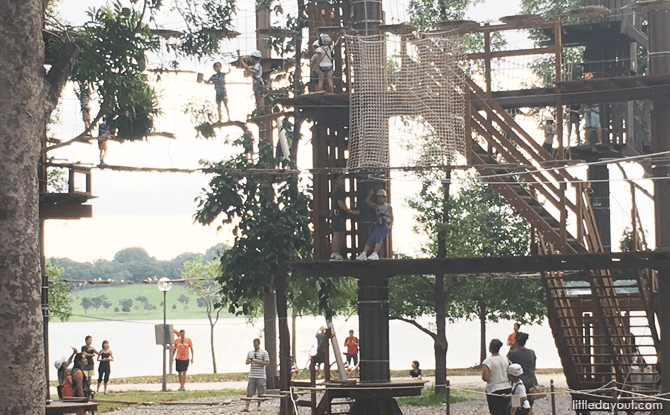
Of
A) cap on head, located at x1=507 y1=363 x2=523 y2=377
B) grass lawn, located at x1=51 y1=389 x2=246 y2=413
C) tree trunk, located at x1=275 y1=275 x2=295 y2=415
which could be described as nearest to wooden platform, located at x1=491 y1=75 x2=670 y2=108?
tree trunk, located at x1=275 y1=275 x2=295 y2=415

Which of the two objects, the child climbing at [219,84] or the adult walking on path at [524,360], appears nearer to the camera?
the adult walking on path at [524,360]

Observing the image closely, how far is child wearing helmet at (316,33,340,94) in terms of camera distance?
2127cm

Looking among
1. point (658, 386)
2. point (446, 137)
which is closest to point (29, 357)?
point (446, 137)

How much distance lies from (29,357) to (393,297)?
2257 centimetres

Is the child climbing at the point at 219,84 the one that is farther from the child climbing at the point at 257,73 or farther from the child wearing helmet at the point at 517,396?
the child wearing helmet at the point at 517,396

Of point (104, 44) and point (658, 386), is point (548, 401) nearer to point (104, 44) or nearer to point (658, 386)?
point (658, 386)

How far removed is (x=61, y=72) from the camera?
17.0 m

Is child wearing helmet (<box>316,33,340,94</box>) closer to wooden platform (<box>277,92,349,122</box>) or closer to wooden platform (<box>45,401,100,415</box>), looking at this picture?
wooden platform (<box>277,92,349,122</box>)

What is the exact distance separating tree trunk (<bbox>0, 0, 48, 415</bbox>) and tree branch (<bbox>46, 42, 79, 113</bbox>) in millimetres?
2547

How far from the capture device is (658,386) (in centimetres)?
2098

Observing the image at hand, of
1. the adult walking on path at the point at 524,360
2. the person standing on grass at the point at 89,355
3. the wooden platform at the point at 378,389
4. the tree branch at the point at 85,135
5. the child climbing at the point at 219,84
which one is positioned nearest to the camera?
the adult walking on path at the point at 524,360

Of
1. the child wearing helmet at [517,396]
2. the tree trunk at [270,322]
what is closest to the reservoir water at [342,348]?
the tree trunk at [270,322]

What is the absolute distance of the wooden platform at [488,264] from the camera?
19.5m

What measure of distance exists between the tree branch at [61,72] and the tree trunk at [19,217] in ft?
8.36
